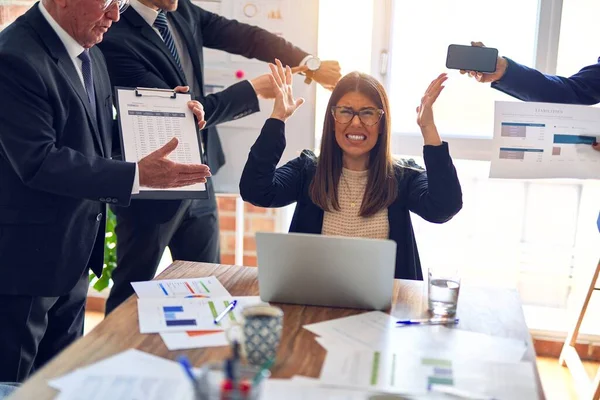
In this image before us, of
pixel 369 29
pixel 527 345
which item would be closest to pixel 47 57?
pixel 527 345

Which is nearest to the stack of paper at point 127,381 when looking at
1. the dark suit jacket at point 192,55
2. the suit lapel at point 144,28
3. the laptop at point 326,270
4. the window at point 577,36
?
the laptop at point 326,270

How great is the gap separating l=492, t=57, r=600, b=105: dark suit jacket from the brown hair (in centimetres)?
57

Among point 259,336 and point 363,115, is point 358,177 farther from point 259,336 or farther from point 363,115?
point 259,336

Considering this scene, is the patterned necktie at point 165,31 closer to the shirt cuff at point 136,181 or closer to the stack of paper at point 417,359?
the shirt cuff at point 136,181

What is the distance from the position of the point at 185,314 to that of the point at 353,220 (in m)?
0.72

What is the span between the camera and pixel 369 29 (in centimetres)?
291

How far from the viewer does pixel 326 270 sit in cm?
147

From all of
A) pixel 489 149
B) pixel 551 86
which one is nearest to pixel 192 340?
pixel 551 86

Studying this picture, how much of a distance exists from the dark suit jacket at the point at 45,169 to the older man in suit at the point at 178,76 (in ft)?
1.47

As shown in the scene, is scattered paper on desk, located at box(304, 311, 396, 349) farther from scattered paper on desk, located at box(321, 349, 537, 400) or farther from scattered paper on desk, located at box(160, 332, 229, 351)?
scattered paper on desk, located at box(160, 332, 229, 351)

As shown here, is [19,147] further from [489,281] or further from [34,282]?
[489,281]

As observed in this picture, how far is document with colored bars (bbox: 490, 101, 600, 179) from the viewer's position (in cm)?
238

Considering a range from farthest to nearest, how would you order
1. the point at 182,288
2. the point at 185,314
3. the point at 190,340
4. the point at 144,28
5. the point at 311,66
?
the point at 311,66
the point at 144,28
the point at 182,288
the point at 185,314
the point at 190,340

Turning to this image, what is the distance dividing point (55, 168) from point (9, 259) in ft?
0.92
